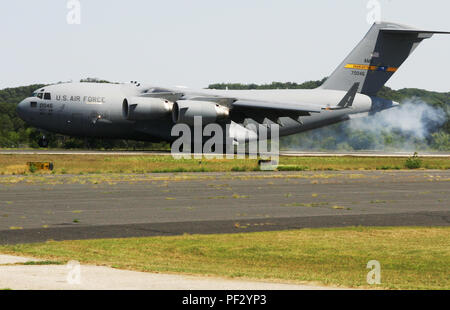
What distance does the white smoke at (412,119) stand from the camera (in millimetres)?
70812

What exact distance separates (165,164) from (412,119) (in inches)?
1311

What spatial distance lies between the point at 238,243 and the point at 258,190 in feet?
47.6

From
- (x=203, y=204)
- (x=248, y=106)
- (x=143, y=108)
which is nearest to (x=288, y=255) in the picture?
(x=203, y=204)

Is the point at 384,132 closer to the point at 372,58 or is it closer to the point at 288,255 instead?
the point at 372,58

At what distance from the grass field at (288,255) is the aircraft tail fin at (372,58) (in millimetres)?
44252

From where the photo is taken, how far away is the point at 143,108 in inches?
2103

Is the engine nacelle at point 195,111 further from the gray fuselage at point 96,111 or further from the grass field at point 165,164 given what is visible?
the grass field at point 165,164

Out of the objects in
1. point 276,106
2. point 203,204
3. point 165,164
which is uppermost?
point 276,106

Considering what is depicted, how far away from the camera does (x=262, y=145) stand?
6569 centimetres

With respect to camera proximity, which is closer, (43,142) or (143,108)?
(143,108)

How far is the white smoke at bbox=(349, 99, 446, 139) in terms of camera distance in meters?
70.8

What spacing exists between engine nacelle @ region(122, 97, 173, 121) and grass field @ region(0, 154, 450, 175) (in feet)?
11.4

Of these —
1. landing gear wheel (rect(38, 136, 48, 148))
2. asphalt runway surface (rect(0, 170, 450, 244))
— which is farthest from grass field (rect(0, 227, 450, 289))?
landing gear wheel (rect(38, 136, 48, 148))

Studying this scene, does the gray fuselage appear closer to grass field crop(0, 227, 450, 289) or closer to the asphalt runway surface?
the asphalt runway surface
